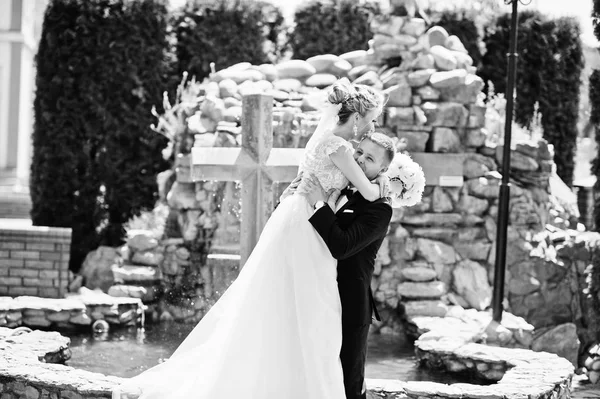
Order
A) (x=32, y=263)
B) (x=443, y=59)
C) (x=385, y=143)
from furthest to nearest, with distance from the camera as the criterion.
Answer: (x=443, y=59) → (x=32, y=263) → (x=385, y=143)

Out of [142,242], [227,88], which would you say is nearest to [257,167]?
[142,242]

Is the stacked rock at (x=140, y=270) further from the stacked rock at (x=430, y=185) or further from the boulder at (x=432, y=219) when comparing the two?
the boulder at (x=432, y=219)

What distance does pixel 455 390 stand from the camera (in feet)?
20.5

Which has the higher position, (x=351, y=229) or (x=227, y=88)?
(x=227, y=88)

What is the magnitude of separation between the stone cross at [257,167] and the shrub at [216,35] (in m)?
7.11

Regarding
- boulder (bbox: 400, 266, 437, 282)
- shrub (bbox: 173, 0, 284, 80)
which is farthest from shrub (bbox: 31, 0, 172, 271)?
boulder (bbox: 400, 266, 437, 282)

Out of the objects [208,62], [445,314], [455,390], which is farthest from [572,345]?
[208,62]

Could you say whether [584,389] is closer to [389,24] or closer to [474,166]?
[474,166]

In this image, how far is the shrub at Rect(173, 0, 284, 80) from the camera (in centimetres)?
1460

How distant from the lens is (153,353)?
8.38m

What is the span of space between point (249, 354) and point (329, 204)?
89 cm

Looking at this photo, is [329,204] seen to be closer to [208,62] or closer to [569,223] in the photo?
[569,223]

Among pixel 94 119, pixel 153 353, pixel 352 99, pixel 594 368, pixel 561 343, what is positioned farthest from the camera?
pixel 94 119

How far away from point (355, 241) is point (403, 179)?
1.72ft
